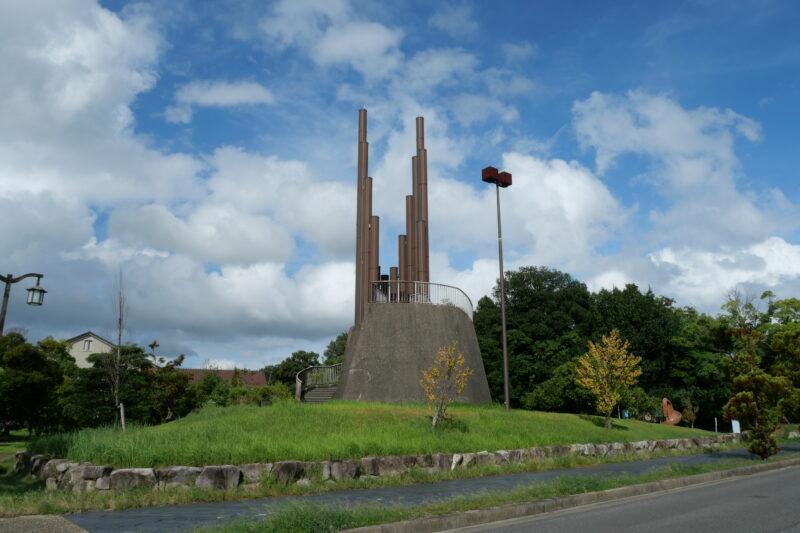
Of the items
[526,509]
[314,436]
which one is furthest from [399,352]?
[526,509]

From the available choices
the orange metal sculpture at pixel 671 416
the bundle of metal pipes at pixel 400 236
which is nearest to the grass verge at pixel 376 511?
the bundle of metal pipes at pixel 400 236

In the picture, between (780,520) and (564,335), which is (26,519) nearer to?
(780,520)

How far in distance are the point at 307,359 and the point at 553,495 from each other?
77.9 m

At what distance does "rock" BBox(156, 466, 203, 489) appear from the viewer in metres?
12.0

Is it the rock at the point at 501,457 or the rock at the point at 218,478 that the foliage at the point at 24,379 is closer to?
the rock at the point at 218,478

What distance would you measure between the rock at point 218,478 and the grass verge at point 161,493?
43 centimetres

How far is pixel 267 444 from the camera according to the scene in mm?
14070

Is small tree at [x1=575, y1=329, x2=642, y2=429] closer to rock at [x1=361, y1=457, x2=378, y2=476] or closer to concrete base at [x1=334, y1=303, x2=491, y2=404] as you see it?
concrete base at [x1=334, y1=303, x2=491, y2=404]

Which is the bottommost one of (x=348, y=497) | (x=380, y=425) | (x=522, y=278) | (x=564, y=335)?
(x=348, y=497)

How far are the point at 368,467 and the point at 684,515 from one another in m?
7.38

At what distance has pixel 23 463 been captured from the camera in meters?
16.9

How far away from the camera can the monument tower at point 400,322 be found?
85.4ft

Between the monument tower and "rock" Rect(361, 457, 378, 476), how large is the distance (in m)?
11.1

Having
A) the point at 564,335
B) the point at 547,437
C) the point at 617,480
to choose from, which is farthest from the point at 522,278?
the point at 617,480
